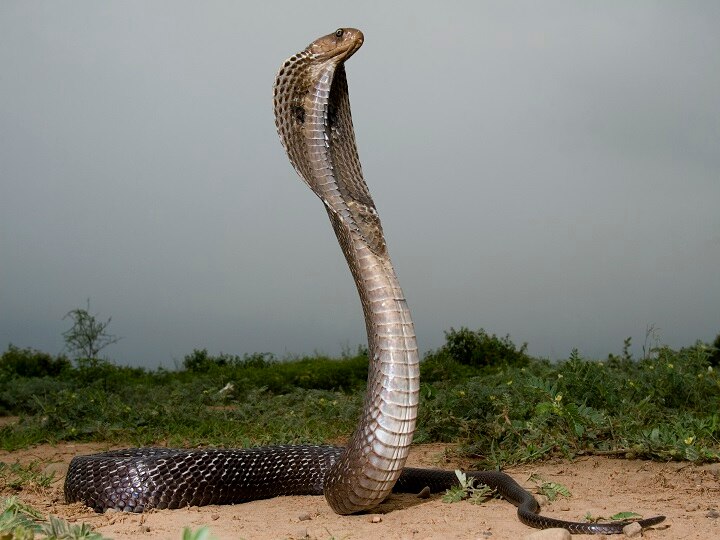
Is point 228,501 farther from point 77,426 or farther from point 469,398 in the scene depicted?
point 77,426

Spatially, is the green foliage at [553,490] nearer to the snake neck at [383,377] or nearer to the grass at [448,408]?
the grass at [448,408]

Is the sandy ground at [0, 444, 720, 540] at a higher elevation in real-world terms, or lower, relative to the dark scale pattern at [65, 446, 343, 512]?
lower

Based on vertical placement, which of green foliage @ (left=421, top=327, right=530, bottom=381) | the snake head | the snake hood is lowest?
green foliage @ (left=421, top=327, right=530, bottom=381)

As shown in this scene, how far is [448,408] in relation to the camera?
23.5 ft

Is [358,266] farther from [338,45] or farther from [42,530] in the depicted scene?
[42,530]

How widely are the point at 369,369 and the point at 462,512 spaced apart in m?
1.01

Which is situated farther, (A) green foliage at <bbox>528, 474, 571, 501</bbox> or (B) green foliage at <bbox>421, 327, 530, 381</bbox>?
(B) green foliage at <bbox>421, 327, 530, 381</bbox>

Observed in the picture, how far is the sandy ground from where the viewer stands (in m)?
4.19

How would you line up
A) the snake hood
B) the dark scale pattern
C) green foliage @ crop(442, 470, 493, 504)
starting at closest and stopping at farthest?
the snake hood, green foliage @ crop(442, 470, 493, 504), the dark scale pattern

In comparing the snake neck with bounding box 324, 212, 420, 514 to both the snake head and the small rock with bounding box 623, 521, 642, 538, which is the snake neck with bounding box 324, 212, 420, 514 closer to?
the snake head

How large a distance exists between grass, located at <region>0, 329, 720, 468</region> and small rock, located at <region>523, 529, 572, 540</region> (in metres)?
1.90

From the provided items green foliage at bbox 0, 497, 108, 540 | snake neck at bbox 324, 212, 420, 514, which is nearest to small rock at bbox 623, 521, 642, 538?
snake neck at bbox 324, 212, 420, 514

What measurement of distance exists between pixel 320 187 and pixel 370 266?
0.51 m

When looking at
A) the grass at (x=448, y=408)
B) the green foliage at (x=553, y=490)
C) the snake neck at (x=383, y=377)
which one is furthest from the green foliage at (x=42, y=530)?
the grass at (x=448, y=408)
